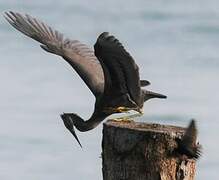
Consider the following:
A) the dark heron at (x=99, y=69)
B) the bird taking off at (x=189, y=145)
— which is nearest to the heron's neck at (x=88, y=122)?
the dark heron at (x=99, y=69)

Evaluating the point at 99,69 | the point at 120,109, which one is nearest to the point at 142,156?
the point at 120,109

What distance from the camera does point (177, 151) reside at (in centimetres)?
791

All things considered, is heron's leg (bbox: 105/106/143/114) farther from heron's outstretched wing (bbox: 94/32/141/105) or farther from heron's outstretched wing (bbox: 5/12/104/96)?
heron's outstretched wing (bbox: 5/12/104/96)

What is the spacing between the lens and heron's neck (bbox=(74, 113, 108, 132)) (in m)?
11.7

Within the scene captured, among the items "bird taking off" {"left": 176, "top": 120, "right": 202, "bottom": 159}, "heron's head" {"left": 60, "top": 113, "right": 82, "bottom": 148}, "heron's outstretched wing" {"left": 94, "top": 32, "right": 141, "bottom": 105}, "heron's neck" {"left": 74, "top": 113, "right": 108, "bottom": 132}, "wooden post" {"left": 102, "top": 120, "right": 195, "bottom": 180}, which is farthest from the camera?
"heron's head" {"left": 60, "top": 113, "right": 82, "bottom": 148}

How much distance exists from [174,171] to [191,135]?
1.13ft

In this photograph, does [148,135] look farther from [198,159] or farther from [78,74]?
[78,74]

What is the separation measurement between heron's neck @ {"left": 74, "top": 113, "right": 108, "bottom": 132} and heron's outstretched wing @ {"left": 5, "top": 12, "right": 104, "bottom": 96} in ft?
3.39

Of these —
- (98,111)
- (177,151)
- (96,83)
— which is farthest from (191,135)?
(96,83)

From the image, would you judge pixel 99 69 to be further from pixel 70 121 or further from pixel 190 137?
pixel 190 137

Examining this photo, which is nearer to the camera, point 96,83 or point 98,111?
point 98,111

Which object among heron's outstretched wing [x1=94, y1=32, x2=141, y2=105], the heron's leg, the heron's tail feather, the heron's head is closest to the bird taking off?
heron's outstretched wing [x1=94, y1=32, x2=141, y2=105]

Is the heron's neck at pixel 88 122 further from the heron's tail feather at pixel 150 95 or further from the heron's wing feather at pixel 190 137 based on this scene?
the heron's wing feather at pixel 190 137

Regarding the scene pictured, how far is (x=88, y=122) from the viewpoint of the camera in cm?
1189
